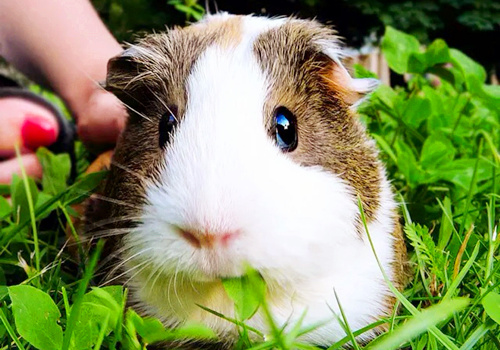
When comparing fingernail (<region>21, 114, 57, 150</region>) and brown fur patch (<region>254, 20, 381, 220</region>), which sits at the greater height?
brown fur patch (<region>254, 20, 381, 220</region>)

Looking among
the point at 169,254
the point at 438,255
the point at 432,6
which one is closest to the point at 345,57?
the point at 438,255

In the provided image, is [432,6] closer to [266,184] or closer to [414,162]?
[414,162]

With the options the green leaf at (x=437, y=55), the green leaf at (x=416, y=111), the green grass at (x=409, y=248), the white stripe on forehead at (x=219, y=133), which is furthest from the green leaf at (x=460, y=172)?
the white stripe on forehead at (x=219, y=133)

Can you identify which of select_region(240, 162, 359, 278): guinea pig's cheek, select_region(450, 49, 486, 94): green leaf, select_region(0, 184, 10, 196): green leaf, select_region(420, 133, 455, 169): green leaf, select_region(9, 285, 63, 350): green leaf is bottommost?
select_region(420, 133, 455, 169): green leaf

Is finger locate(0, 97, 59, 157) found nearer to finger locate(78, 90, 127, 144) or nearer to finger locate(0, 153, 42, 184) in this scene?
finger locate(0, 153, 42, 184)

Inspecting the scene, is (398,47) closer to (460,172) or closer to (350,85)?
(460,172)

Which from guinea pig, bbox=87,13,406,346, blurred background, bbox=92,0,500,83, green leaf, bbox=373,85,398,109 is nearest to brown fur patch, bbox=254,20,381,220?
guinea pig, bbox=87,13,406,346

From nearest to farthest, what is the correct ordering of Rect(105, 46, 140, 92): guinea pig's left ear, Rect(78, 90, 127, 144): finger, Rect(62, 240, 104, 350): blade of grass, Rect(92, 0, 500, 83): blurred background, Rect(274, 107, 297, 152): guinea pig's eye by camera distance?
Rect(62, 240, 104, 350): blade of grass, Rect(274, 107, 297, 152): guinea pig's eye, Rect(105, 46, 140, 92): guinea pig's left ear, Rect(78, 90, 127, 144): finger, Rect(92, 0, 500, 83): blurred background
